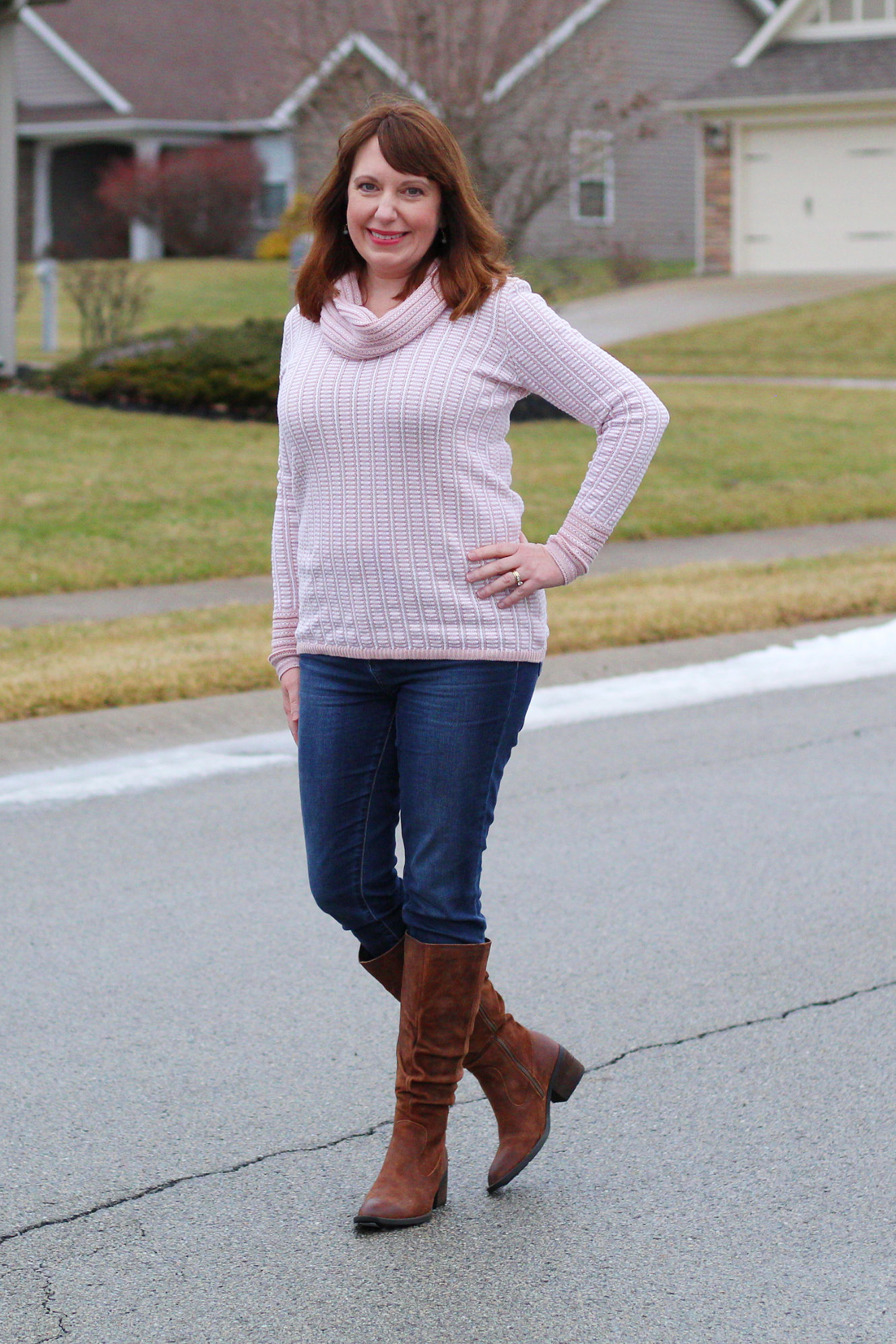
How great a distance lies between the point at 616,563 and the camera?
11.4 meters

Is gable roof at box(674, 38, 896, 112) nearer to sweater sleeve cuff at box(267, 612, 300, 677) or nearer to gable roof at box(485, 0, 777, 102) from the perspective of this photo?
gable roof at box(485, 0, 777, 102)

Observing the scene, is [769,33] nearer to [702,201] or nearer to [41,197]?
[702,201]

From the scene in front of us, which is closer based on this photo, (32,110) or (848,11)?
(848,11)

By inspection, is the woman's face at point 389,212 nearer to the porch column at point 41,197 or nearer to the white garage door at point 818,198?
the white garage door at point 818,198

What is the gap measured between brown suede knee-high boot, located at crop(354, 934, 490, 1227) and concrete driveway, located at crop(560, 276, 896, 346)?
852 inches

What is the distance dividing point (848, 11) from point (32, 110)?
1785 centimetres

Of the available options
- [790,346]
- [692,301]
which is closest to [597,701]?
[790,346]

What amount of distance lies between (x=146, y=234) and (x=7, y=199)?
68.1ft

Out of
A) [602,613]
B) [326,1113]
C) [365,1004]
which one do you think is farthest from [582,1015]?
[602,613]

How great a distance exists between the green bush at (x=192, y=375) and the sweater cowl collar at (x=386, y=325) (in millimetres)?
13149

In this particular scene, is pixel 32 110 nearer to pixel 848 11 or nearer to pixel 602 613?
pixel 848 11

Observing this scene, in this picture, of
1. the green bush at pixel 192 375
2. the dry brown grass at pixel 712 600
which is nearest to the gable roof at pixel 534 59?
the green bush at pixel 192 375

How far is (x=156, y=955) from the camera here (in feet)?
15.8

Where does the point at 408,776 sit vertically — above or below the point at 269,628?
above
